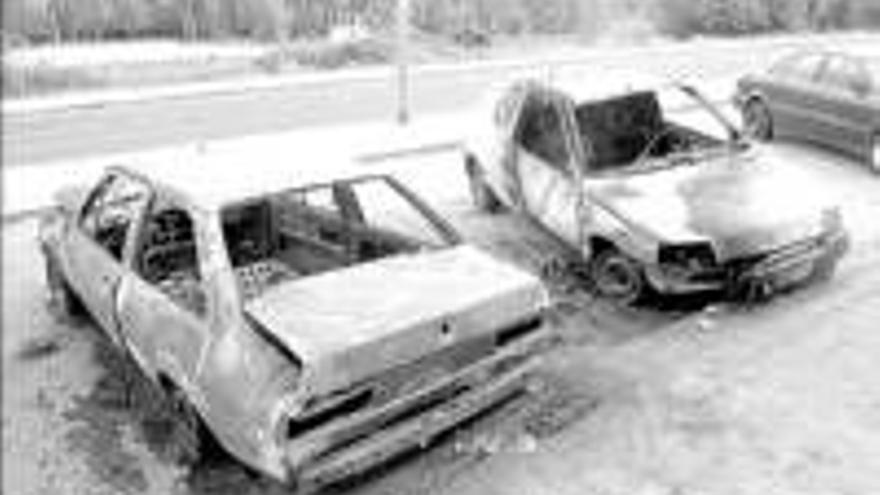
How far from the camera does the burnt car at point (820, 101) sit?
11133 millimetres

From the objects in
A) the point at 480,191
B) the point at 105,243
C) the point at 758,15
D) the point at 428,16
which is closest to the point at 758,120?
the point at 480,191

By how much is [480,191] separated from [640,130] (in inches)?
77.7

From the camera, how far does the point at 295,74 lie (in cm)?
2603

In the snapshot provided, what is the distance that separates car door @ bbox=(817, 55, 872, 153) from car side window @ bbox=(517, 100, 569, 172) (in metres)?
4.96

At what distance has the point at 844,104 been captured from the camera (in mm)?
11352

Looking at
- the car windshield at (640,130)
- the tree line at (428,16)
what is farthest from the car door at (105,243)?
the tree line at (428,16)

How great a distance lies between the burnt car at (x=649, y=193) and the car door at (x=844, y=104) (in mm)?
3086

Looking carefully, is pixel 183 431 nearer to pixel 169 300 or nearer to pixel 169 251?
pixel 169 300

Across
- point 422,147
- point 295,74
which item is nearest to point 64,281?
point 422,147

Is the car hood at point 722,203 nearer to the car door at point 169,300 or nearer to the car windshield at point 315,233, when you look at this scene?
the car windshield at point 315,233

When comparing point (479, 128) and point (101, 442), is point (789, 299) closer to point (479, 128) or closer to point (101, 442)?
point (479, 128)

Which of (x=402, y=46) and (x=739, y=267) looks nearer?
(x=739, y=267)

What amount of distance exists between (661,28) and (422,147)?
23053mm

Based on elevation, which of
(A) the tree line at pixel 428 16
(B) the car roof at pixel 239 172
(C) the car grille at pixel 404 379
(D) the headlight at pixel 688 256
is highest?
(A) the tree line at pixel 428 16
